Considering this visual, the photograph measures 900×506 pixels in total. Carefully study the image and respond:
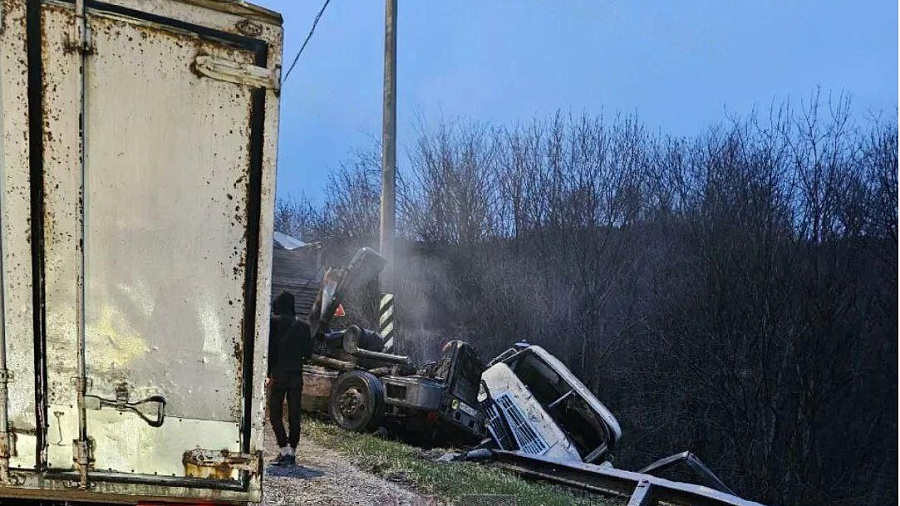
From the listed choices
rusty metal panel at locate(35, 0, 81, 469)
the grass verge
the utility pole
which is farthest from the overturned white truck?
rusty metal panel at locate(35, 0, 81, 469)

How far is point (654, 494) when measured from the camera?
828 cm

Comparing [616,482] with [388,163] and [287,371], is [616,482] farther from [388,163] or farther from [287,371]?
[388,163]

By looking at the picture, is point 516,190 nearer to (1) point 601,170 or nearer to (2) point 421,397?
(1) point 601,170

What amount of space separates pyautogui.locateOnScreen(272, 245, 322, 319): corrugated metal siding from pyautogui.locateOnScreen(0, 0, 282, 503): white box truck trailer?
14.2 m

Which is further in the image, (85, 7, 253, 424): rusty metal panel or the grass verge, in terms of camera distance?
the grass verge

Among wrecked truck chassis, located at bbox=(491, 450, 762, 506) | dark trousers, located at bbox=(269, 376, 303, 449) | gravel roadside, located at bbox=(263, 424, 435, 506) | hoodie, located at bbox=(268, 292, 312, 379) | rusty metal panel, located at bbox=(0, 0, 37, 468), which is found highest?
rusty metal panel, located at bbox=(0, 0, 37, 468)

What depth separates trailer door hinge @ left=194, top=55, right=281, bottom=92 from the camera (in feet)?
10.1

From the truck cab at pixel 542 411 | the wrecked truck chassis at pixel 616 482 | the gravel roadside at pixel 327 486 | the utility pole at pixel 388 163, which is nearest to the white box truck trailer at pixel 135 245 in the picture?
the gravel roadside at pixel 327 486

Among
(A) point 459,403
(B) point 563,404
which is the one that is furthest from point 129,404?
(B) point 563,404

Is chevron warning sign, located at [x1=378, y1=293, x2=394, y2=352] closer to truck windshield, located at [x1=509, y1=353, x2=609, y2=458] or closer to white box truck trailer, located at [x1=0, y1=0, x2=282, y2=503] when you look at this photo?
truck windshield, located at [x1=509, y1=353, x2=609, y2=458]

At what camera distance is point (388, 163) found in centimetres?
1449

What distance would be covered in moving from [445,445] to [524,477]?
194cm

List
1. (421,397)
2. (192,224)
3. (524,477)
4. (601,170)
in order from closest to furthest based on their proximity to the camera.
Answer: (192,224) → (524,477) → (421,397) → (601,170)

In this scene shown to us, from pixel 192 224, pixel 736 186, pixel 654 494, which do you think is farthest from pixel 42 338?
pixel 736 186
